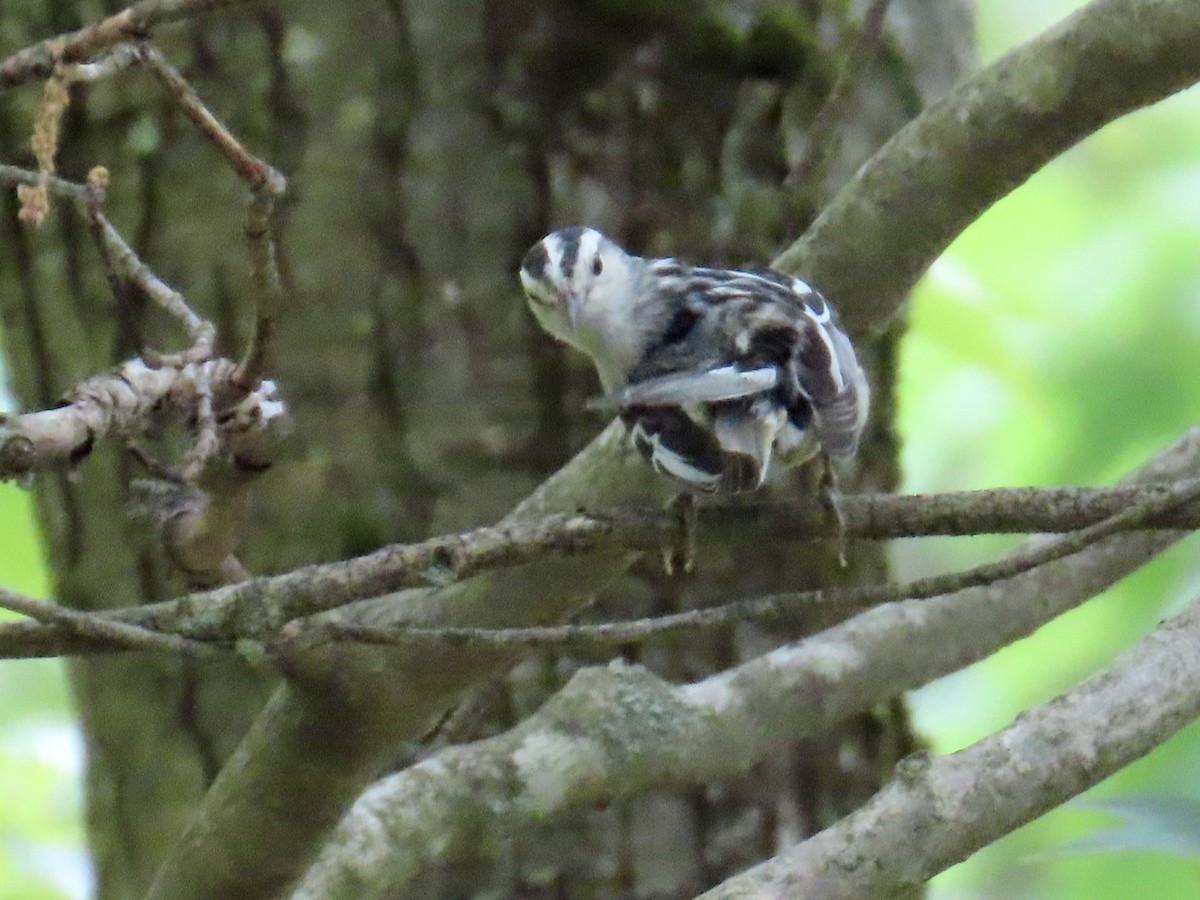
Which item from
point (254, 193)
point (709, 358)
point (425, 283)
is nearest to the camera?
point (254, 193)

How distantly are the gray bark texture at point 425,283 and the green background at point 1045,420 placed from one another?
0.49 meters

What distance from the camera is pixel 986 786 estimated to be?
1.69 meters

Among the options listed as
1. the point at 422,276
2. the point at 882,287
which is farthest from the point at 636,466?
the point at 422,276

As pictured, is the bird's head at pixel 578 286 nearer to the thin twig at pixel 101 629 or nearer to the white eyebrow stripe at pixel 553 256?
the white eyebrow stripe at pixel 553 256

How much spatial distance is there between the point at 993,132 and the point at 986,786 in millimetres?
713

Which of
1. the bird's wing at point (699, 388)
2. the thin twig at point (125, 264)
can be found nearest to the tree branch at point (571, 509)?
the bird's wing at point (699, 388)

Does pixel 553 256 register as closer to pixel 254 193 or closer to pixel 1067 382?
pixel 254 193

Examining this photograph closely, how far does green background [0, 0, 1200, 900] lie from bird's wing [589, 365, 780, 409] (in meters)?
0.95

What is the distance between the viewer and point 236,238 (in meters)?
2.54

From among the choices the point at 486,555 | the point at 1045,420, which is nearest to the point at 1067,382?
the point at 1045,420

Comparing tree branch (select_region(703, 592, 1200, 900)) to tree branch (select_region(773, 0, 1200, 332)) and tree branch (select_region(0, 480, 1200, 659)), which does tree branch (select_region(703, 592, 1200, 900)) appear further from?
tree branch (select_region(773, 0, 1200, 332))

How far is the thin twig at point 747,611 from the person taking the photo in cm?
142

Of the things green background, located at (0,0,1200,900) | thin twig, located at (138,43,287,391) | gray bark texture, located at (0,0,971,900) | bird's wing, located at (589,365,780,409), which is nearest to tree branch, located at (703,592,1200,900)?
bird's wing, located at (589,365,780,409)

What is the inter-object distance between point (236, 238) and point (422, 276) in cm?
31
